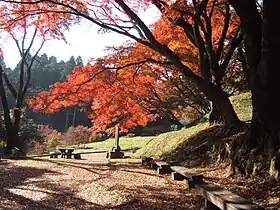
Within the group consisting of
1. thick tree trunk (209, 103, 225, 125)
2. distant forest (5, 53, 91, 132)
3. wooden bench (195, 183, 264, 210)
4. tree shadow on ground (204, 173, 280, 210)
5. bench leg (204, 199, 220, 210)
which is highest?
distant forest (5, 53, 91, 132)

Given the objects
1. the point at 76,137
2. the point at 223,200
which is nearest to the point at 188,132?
the point at 223,200

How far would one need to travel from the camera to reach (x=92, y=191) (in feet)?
23.7

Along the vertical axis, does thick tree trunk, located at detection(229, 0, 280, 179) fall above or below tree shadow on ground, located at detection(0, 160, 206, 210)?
above

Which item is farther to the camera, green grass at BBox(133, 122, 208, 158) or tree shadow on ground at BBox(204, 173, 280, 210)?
green grass at BBox(133, 122, 208, 158)

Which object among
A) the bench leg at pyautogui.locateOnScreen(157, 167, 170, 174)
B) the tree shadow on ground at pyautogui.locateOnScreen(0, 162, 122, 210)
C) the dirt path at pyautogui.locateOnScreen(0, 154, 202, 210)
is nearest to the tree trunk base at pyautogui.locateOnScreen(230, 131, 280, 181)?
the dirt path at pyautogui.locateOnScreen(0, 154, 202, 210)

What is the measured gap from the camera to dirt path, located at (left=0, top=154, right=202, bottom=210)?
19.5 feet

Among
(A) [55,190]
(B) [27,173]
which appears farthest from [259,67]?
(B) [27,173]

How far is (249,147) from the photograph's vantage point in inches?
299

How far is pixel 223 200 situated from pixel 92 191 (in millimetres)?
3583

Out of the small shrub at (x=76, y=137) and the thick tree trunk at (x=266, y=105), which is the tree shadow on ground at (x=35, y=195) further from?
the small shrub at (x=76, y=137)

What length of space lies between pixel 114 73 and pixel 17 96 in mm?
6428

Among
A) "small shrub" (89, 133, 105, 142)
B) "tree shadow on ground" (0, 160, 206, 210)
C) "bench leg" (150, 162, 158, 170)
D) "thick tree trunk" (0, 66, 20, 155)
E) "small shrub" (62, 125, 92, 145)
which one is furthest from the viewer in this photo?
"small shrub" (89, 133, 105, 142)

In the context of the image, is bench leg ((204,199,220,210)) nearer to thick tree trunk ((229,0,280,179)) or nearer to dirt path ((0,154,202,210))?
dirt path ((0,154,202,210))

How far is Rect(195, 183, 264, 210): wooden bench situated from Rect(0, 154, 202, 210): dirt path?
0.54 m
